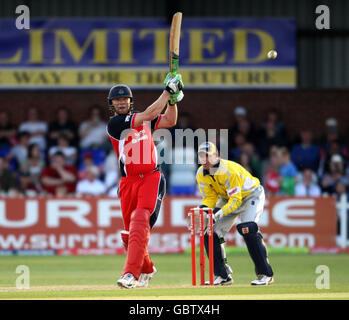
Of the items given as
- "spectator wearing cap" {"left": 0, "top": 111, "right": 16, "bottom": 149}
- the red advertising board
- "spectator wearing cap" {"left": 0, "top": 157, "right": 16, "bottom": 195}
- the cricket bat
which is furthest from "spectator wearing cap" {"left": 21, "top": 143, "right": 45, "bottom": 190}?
the cricket bat

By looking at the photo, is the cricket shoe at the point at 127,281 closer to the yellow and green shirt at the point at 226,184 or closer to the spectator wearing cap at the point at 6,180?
the yellow and green shirt at the point at 226,184

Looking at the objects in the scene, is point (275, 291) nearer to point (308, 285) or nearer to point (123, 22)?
point (308, 285)

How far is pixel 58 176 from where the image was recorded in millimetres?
18453

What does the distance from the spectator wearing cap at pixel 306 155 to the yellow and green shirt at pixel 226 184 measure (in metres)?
8.18

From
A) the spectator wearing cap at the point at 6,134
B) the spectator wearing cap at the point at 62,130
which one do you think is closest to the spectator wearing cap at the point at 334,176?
the spectator wearing cap at the point at 62,130

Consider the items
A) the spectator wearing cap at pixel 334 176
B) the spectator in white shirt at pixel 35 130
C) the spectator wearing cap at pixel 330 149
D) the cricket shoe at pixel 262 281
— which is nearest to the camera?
the cricket shoe at pixel 262 281

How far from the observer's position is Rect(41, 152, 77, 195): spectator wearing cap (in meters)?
18.3

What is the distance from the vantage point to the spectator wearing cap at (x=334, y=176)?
1856 centimetres

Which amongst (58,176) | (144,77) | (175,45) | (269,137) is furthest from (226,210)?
(144,77)

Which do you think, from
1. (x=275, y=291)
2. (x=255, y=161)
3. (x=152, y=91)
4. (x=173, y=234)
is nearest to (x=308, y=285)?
(x=275, y=291)

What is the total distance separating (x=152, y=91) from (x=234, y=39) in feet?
9.18

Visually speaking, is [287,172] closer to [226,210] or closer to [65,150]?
[65,150]

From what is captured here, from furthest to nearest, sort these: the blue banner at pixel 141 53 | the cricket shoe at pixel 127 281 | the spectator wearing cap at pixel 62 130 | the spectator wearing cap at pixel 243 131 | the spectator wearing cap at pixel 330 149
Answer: the blue banner at pixel 141 53 → the spectator wearing cap at pixel 243 131 → the spectator wearing cap at pixel 62 130 → the spectator wearing cap at pixel 330 149 → the cricket shoe at pixel 127 281

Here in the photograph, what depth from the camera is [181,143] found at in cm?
1877
